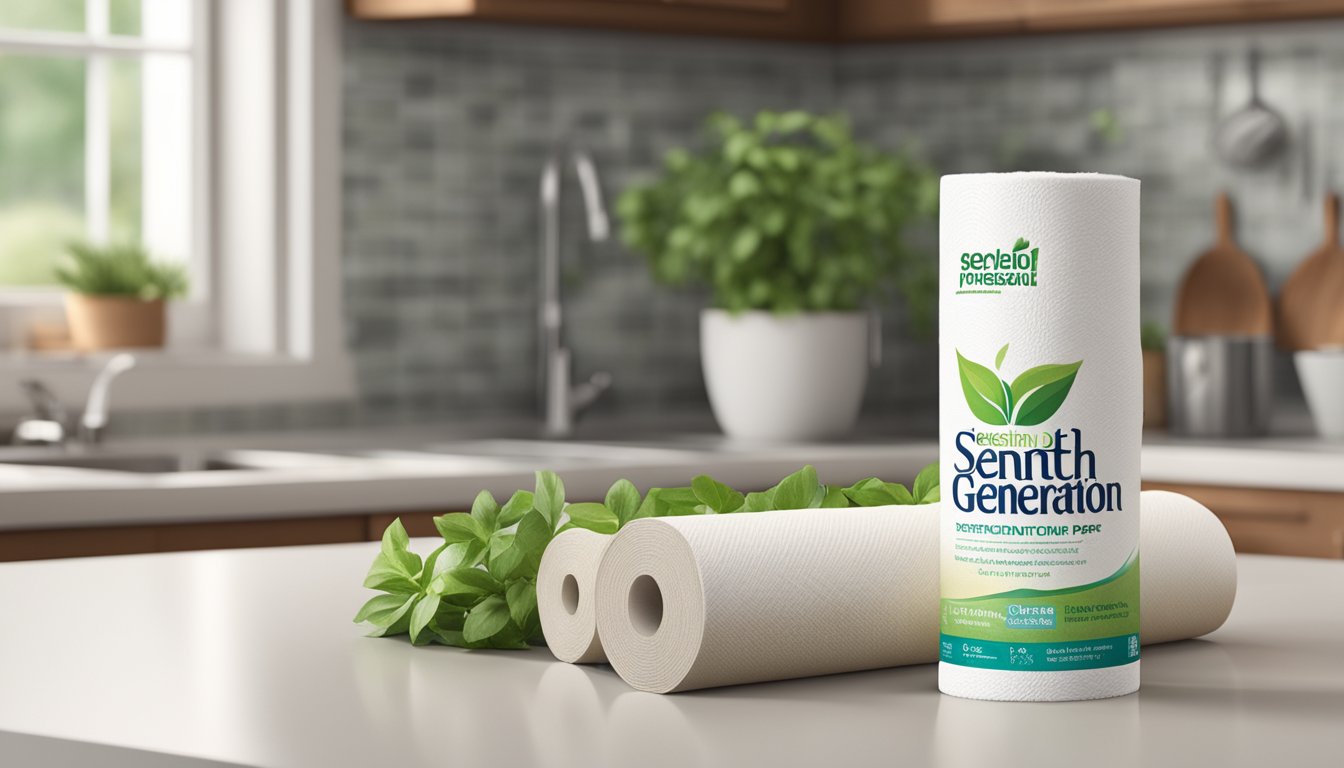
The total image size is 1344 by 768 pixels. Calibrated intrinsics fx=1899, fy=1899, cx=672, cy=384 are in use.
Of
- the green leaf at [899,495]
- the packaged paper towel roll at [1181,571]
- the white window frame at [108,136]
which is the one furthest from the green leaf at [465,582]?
the white window frame at [108,136]

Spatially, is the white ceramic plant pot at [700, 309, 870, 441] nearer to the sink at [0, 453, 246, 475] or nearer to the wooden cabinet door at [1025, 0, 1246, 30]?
the wooden cabinet door at [1025, 0, 1246, 30]

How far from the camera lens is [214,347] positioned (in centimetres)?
337

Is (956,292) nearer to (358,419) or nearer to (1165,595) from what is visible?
(1165,595)

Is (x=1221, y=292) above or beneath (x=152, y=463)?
above

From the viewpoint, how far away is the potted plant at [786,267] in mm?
3195

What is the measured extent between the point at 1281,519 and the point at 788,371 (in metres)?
0.84

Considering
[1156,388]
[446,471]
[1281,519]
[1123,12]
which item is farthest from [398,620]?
[1156,388]

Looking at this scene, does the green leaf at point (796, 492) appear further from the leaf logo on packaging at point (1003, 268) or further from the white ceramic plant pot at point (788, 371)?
the white ceramic plant pot at point (788, 371)

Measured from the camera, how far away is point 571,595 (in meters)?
0.94

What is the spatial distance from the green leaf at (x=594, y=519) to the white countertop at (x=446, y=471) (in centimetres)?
159

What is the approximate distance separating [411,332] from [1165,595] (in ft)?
8.35

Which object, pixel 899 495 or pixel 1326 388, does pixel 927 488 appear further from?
pixel 1326 388

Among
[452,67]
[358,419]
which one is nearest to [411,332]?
[358,419]

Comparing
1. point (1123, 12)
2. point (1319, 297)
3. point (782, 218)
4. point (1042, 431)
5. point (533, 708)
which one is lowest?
point (533, 708)
